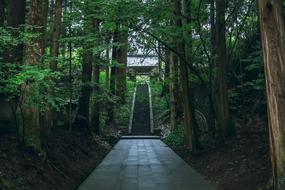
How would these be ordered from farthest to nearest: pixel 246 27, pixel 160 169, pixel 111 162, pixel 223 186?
pixel 246 27, pixel 111 162, pixel 160 169, pixel 223 186

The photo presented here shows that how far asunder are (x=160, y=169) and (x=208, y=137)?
536 cm

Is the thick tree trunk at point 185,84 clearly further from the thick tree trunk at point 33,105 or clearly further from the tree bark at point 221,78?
the thick tree trunk at point 33,105

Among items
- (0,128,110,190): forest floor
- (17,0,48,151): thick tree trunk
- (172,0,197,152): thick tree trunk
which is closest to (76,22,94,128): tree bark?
(0,128,110,190): forest floor

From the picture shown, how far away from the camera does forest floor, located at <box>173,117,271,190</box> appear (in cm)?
971

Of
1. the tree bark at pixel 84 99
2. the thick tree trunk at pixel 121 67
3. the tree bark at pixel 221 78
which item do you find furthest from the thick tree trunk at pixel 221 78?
the tree bark at pixel 84 99

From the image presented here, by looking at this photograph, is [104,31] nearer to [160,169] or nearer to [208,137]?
[160,169]

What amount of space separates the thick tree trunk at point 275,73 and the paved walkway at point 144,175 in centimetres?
247

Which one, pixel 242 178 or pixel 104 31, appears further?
pixel 104 31

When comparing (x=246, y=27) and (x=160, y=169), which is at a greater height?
(x=246, y=27)

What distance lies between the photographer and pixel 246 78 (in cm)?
2280

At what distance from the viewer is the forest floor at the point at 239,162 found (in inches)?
382

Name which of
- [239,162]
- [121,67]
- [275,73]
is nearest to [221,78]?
[239,162]

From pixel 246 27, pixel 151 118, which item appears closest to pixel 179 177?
pixel 246 27

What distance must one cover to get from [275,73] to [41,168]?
204 inches
